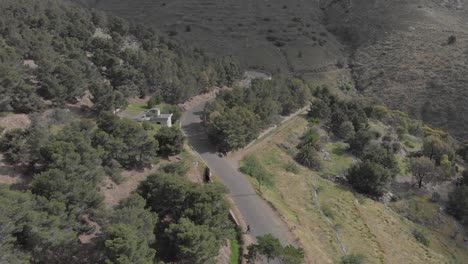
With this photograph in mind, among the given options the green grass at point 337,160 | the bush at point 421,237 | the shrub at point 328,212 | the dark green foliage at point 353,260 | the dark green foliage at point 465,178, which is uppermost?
the dark green foliage at point 353,260

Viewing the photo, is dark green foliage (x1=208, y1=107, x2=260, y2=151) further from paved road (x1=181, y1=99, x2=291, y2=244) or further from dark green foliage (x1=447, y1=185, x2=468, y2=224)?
dark green foliage (x1=447, y1=185, x2=468, y2=224)

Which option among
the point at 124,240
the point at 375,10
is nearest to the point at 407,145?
the point at 124,240

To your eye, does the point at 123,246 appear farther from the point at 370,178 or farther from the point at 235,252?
the point at 370,178

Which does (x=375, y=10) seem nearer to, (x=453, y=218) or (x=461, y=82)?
(x=461, y=82)

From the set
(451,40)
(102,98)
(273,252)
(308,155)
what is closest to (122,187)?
(273,252)

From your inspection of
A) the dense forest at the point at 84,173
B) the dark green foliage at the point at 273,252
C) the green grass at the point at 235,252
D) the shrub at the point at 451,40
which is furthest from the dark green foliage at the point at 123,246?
the shrub at the point at 451,40

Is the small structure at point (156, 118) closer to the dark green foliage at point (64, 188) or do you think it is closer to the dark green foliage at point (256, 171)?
the dark green foliage at point (256, 171)
